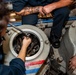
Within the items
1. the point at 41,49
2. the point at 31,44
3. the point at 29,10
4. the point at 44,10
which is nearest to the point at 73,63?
the point at 41,49

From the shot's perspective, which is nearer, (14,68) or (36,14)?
(14,68)

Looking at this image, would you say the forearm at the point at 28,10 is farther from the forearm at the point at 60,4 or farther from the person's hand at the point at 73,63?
the person's hand at the point at 73,63

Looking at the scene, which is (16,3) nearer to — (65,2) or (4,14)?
(65,2)

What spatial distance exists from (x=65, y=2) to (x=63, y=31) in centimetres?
40

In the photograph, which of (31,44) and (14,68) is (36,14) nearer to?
(31,44)

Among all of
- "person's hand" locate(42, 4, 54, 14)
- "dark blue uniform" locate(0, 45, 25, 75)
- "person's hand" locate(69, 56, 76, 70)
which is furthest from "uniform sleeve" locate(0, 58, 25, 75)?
"person's hand" locate(42, 4, 54, 14)

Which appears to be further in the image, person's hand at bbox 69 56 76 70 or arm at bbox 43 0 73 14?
arm at bbox 43 0 73 14

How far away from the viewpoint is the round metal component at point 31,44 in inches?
60.8

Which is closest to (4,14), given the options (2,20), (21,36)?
(2,20)

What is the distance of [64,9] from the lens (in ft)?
5.89

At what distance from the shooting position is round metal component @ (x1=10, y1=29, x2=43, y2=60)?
154 centimetres

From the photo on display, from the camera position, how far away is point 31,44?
165 centimetres

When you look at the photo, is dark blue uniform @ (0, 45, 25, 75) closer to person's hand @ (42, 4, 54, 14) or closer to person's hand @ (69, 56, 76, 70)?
person's hand @ (69, 56, 76, 70)

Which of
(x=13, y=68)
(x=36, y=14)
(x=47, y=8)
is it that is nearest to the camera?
(x=13, y=68)
